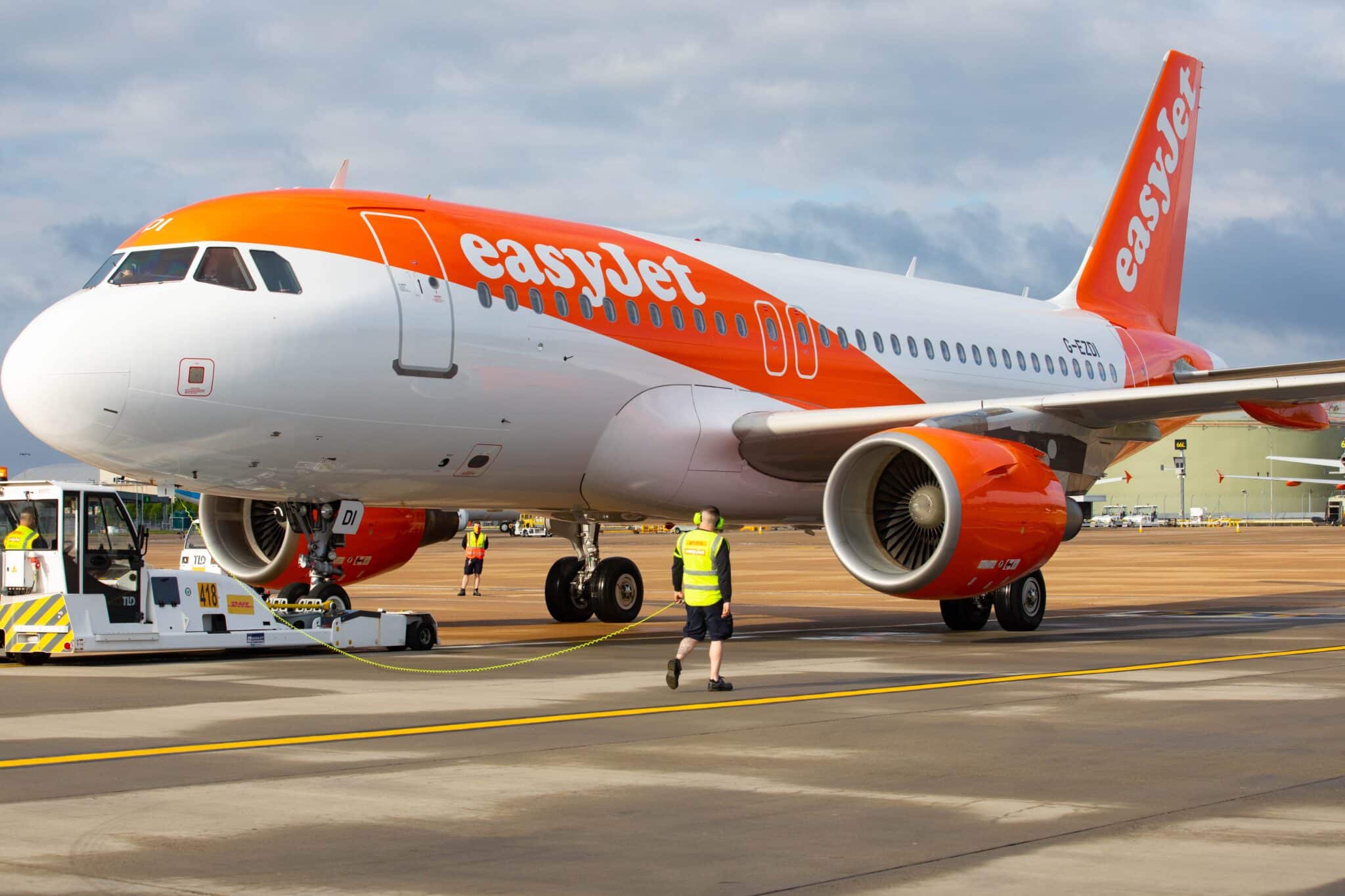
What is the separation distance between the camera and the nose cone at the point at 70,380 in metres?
13.5

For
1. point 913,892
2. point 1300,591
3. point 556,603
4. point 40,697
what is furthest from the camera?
point 1300,591

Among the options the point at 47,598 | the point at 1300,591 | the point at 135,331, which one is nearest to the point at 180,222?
the point at 135,331

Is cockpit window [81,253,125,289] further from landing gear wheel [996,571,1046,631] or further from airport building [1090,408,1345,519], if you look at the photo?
airport building [1090,408,1345,519]

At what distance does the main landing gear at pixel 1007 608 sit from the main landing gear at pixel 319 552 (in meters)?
7.37

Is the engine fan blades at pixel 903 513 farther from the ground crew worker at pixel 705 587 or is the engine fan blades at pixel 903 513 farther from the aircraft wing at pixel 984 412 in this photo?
the ground crew worker at pixel 705 587

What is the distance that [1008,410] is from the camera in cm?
1752

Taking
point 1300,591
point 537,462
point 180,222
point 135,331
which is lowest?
point 1300,591

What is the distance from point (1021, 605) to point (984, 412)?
3166 mm

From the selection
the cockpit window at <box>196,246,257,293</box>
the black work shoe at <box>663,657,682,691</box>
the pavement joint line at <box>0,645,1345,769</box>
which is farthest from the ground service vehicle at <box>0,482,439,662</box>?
the pavement joint line at <box>0,645,1345,769</box>

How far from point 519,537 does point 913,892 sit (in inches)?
3506

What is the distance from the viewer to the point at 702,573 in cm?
1238

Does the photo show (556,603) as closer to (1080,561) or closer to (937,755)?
(937,755)

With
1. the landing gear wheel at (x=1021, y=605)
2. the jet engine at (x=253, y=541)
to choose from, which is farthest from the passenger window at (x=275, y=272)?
the landing gear wheel at (x=1021, y=605)

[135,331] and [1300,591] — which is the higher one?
[135,331]
